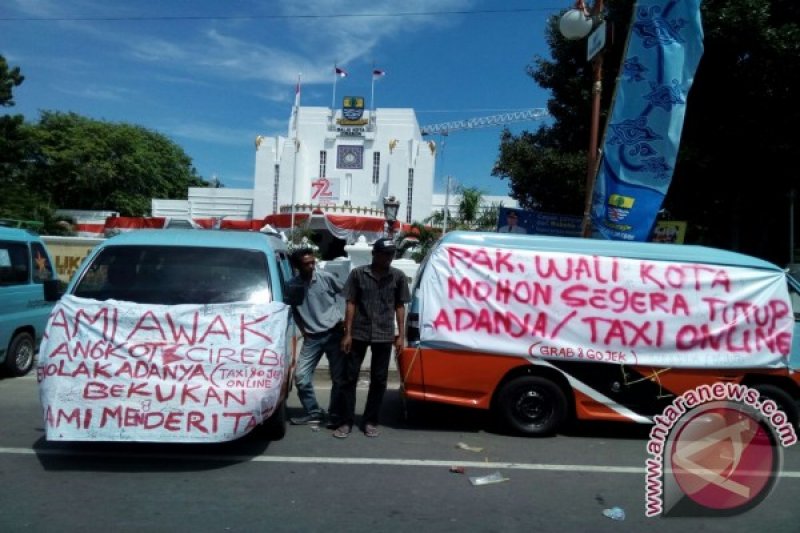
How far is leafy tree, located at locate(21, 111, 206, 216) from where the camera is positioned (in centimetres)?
4422

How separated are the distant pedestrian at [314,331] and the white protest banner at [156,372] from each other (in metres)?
0.99

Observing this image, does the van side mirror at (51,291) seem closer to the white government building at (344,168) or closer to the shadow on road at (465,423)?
the shadow on road at (465,423)

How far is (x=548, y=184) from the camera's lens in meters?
14.3

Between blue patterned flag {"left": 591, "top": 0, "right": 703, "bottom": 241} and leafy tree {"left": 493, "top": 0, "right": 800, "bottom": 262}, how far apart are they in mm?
618

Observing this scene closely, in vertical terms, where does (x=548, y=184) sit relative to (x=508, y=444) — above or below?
above

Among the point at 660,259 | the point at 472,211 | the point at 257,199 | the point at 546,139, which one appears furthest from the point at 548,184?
the point at 257,199

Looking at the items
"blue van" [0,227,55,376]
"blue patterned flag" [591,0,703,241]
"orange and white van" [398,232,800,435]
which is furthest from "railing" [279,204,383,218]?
"orange and white van" [398,232,800,435]

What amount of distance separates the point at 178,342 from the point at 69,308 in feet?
3.10

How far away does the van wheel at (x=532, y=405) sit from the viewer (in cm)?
587

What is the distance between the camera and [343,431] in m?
5.77

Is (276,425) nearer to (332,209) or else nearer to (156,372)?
(156,372)

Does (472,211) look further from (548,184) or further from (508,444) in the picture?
(508,444)

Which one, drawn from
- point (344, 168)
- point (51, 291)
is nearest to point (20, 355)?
point (51, 291)

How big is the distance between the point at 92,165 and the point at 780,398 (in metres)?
47.1
